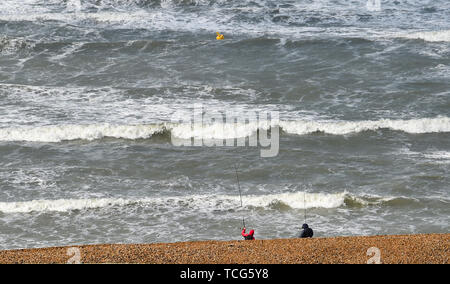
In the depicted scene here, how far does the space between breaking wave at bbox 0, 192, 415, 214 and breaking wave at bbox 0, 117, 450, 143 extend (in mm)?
4430

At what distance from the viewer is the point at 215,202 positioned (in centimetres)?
1423

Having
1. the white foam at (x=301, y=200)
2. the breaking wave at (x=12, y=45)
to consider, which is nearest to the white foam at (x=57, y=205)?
the white foam at (x=301, y=200)

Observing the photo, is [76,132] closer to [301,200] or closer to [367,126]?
[301,200]

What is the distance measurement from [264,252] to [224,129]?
340 inches

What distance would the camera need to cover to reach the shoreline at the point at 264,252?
10.0m

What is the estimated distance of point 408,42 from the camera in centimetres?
2588

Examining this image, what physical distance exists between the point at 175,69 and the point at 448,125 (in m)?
9.35

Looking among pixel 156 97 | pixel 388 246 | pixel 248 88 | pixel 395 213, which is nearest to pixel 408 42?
pixel 248 88

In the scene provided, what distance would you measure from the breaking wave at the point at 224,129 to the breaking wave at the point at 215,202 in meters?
4.43

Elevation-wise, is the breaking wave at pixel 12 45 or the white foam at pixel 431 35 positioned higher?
the white foam at pixel 431 35

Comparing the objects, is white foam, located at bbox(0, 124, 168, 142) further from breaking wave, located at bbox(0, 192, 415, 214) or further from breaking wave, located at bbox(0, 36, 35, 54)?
breaking wave, located at bbox(0, 36, 35, 54)

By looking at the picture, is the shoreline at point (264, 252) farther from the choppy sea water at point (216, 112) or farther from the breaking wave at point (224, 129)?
the breaking wave at point (224, 129)

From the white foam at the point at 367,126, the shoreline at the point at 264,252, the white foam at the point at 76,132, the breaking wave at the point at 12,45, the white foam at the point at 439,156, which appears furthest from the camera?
the breaking wave at the point at 12,45

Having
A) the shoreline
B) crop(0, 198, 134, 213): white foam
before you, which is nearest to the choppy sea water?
crop(0, 198, 134, 213): white foam
